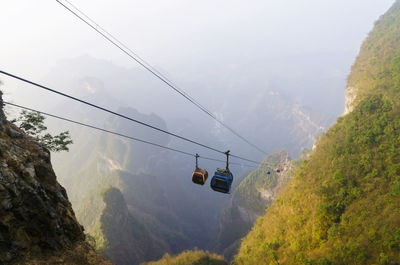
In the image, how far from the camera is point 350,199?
26.2 metres

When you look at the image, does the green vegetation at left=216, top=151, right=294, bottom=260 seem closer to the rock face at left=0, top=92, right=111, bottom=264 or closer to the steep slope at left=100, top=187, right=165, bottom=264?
the steep slope at left=100, top=187, right=165, bottom=264

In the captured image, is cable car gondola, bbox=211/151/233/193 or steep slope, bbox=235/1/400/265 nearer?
cable car gondola, bbox=211/151/233/193

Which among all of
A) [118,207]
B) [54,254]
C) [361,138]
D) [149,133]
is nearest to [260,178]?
[118,207]

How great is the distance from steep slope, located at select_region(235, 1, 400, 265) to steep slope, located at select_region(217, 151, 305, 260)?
4427cm

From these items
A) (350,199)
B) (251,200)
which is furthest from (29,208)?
(251,200)

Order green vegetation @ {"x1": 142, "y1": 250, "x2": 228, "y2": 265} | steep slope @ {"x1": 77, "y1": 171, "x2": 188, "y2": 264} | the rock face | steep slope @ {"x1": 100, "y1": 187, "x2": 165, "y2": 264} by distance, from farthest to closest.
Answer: steep slope @ {"x1": 77, "y1": 171, "x2": 188, "y2": 264}, steep slope @ {"x1": 100, "y1": 187, "x2": 165, "y2": 264}, green vegetation @ {"x1": 142, "y1": 250, "x2": 228, "y2": 265}, the rock face

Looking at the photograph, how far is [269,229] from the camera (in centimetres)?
3722

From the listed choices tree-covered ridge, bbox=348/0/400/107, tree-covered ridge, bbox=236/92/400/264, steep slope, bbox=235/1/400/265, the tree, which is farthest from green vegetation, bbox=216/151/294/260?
the tree

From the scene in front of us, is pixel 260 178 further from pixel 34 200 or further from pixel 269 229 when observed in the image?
pixel 34 200

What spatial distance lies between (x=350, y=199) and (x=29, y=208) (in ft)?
103

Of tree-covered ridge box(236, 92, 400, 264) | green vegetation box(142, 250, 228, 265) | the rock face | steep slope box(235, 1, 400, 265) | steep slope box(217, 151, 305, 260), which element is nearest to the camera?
the rock face

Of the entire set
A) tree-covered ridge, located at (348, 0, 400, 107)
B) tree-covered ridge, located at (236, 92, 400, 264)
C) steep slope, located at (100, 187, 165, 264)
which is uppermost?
tree-covered ridge, located at (348, 0, 400, 107)

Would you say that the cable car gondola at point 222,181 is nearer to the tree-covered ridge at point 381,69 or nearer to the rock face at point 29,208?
the rock face at point 29,208

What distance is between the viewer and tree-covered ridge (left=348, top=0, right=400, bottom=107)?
124ft
